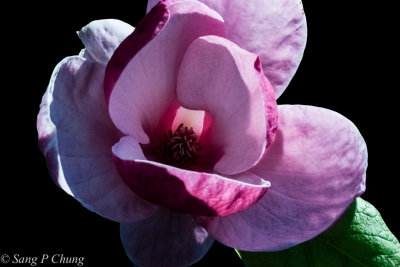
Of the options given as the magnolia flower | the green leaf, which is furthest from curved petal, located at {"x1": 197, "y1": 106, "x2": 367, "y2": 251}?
the green leaf

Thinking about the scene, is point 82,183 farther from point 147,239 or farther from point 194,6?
point 194,6

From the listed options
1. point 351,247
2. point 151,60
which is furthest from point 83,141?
point 351,247

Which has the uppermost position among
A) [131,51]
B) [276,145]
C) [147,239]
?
[131,51]

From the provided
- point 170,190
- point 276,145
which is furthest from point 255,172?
point 170,190

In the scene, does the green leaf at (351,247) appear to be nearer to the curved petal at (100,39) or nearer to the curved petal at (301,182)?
the curved petal at (301,182)

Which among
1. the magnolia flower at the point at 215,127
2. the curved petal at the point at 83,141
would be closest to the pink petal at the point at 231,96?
the magnolia flower at the point at 215,127

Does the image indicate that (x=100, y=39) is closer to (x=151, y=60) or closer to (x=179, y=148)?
(x=151, y=60)
